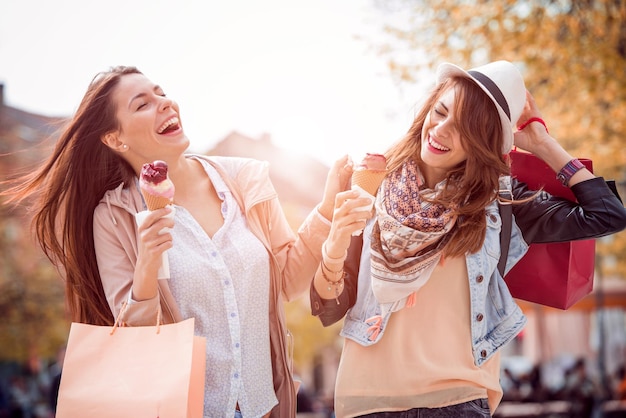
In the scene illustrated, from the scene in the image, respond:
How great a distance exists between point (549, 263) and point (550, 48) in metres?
6.89

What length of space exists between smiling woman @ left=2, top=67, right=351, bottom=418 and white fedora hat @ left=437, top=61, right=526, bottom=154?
1.96ft

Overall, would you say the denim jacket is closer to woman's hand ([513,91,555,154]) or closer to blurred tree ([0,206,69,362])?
woman's hand ([513,91,555,154])

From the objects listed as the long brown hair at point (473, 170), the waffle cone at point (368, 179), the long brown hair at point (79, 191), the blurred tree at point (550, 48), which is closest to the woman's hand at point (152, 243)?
the long brown hair at point (79, 191)

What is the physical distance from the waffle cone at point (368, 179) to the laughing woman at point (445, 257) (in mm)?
109

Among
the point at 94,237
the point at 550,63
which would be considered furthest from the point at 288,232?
the point at 550,63

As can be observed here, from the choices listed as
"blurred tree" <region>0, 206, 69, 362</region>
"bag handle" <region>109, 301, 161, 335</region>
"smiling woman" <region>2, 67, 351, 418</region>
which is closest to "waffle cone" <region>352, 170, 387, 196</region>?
"smiling woman" <region>2, 67, 351, 418</region>

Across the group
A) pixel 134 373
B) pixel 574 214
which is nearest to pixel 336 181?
pixel 574 214

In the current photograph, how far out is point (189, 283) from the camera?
287 centimetres

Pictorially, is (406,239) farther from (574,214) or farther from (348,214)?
(574,214)

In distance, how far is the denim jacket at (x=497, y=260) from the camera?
2924 mm

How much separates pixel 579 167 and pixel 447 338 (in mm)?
886

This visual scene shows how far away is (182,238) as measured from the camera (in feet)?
9.75

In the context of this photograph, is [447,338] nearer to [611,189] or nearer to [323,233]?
[323,233]

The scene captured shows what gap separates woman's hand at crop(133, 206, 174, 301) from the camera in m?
2.59
